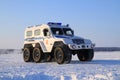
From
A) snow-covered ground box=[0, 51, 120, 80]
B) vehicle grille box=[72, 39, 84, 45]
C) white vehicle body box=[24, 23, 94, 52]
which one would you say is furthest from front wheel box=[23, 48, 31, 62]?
snow-covered ground box=[0, 51, 120, 80]

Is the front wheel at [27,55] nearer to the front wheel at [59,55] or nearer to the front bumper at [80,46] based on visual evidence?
the front wheel at [59,55]

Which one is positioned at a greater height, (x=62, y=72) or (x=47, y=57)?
(x=62, y=72)

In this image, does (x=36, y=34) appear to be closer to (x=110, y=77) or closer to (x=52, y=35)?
(x=52, y=35)

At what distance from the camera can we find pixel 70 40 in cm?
1975

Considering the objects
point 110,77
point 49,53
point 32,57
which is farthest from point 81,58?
point 110,77

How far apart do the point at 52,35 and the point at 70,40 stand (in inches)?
68.9

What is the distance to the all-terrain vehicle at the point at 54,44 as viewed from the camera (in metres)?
19.7

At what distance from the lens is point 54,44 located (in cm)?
2067

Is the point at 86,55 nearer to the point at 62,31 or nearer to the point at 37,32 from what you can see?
the point at 62,31

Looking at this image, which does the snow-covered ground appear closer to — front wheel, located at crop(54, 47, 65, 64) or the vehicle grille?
front wheel, located at crop(54, 47, 65, 64)

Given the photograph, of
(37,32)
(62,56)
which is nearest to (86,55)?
(62,56)

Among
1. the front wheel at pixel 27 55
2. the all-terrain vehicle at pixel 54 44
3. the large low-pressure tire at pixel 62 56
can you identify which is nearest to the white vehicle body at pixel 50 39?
the all-terrain vehicle at pixel 54 44

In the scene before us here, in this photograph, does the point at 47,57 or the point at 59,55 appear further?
the point at 47,57

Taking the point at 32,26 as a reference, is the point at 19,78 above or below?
below
